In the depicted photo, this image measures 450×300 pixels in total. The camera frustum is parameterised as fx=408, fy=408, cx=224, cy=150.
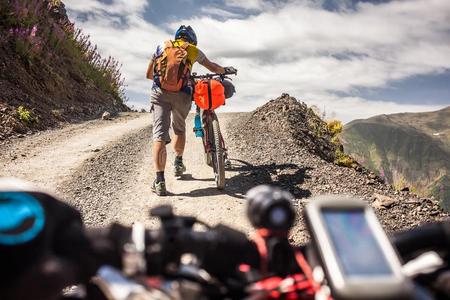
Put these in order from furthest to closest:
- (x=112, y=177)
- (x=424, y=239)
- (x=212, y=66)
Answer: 1. (x=112, y=177)
2. (x=212, y=66)
3. (x=424, y=239)

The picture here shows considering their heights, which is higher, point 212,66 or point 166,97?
point 212,66

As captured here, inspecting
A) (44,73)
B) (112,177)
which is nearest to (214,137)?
(112,177)

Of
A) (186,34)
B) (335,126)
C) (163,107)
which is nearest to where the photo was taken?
(186,34)

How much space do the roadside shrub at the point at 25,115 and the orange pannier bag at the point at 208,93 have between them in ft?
22.2

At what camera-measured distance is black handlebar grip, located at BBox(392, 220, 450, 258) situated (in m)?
1.25

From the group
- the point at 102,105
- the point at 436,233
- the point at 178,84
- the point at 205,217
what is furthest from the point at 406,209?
the point at 102,105

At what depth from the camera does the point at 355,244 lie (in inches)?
42.4

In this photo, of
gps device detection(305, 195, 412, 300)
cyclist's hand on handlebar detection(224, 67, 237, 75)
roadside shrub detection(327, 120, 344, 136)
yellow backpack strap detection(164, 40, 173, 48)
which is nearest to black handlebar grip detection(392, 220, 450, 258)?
gps device detection(305, 195, 412, 300)

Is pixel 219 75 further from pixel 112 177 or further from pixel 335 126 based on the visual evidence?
pixel 335 126

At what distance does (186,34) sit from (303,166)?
3901 millimetres

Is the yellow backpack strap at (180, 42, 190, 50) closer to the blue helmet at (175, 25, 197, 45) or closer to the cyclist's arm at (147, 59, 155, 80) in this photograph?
the blue helmet at (175, 25, 197, 45)

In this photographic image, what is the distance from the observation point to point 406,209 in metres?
6.46

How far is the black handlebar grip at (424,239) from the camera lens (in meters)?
1.25

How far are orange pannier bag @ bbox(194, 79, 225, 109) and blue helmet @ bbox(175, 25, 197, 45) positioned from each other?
0.71 m
